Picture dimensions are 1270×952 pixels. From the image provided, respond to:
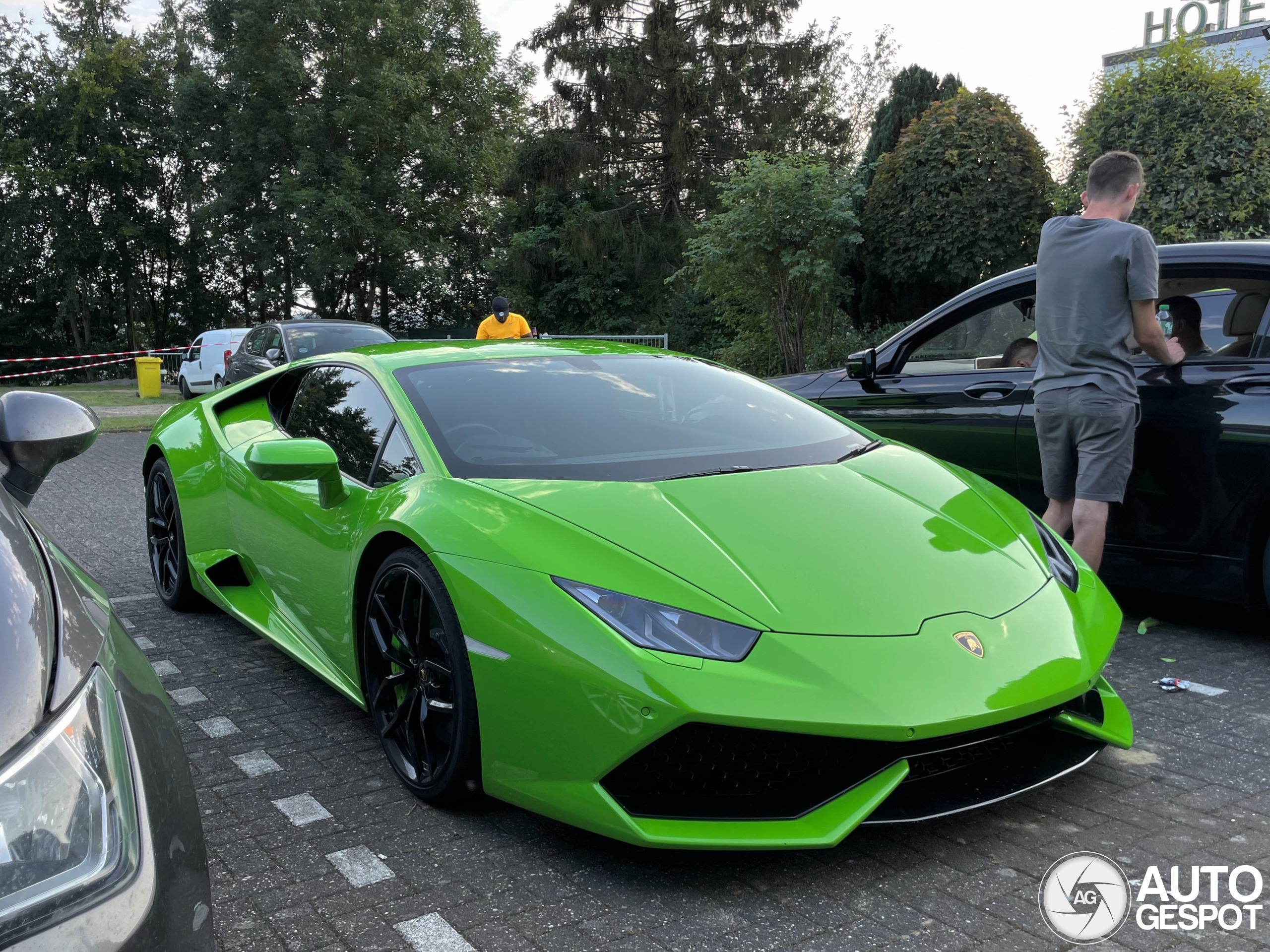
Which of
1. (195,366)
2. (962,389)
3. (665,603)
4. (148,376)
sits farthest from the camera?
(148,376)

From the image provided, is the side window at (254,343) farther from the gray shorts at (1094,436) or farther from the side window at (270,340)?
the gray shorts at (1094,436)

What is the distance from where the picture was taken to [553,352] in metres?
3.92

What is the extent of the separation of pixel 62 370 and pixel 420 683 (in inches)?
1264

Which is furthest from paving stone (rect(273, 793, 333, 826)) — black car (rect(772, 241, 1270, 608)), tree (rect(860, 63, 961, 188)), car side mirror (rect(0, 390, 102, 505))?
tree (rect(860, 63, 961, 188))

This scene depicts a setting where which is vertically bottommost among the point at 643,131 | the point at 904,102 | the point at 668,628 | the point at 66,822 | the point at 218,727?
the point at 218,727

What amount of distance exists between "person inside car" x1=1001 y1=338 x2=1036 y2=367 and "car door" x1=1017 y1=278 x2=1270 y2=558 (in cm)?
62

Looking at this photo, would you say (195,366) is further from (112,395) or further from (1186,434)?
(1186,434)

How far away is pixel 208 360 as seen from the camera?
2206 cm

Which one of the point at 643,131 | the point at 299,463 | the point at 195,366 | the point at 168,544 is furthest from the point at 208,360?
the point at 299,463

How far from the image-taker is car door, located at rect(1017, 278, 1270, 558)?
13.0 ft

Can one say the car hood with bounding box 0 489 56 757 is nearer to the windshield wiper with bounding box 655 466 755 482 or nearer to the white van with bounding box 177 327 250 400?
the windshield wiper with bounding box 655 466 755 482

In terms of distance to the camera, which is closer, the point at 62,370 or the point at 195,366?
the point at 195,366

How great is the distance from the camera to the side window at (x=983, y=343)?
4.96 m
